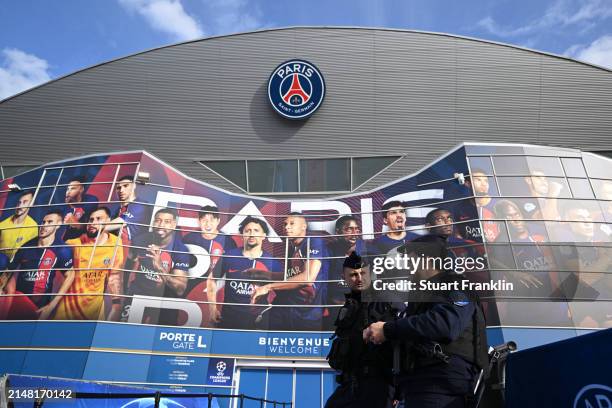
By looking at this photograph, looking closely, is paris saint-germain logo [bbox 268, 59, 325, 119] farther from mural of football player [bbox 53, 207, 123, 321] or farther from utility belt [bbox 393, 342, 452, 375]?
utility belt [bbox 393, 342, 452, 375]

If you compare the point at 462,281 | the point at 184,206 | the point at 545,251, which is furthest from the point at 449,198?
the point at 462,281

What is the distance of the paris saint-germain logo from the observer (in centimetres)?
1820

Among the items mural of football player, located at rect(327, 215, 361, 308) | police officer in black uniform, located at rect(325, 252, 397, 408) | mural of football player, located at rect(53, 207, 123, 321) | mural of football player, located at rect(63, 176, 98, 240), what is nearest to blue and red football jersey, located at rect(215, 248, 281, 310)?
mural of football player, located at rect(327, 215, 361, 308)

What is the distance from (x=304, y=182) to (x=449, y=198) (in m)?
5.73

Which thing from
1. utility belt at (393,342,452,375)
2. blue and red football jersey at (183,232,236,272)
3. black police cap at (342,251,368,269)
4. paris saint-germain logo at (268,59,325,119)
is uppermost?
paris saint-germain logo at (268,59,325,119)

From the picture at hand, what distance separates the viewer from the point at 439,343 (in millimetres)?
2496

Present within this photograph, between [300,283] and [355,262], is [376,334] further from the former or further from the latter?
[300,283]

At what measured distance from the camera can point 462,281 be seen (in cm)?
281

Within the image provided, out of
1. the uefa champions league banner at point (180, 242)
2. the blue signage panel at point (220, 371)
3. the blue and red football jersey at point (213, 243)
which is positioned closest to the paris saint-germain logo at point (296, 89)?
the uefa champions league banner at point (180, 242)

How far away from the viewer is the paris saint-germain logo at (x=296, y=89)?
59.7 ft

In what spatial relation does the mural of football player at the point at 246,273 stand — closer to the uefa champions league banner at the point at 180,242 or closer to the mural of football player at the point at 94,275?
the uefa champions league banner at the point at 180,242

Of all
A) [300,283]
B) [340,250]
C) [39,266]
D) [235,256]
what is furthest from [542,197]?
[39,266]

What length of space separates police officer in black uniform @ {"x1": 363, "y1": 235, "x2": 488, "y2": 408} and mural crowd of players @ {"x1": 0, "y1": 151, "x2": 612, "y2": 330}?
10.9 m

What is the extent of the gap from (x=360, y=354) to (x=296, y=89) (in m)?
16.4
